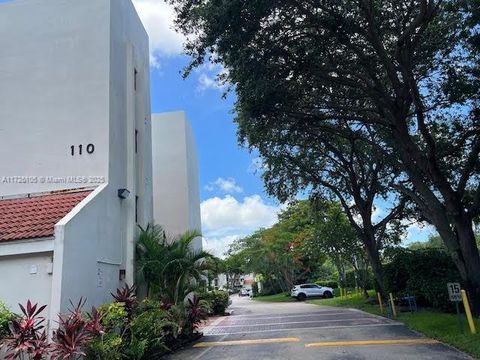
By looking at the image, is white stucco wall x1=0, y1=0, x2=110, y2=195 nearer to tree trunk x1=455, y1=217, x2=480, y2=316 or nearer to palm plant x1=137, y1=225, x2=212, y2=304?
palm plant x1=137, y1=225, x2=212, y2=304

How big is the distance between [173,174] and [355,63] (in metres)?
17.5

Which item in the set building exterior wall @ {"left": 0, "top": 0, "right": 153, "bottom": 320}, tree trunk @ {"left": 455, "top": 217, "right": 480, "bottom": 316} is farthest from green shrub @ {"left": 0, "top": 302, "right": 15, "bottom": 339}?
tree trunk @ {"left": 455, "top": 217, "right": 480, "bottom": 316}

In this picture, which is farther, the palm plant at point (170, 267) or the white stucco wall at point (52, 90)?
the palm plant at point (170, 267)

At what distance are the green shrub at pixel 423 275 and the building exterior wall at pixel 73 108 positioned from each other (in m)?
10.6

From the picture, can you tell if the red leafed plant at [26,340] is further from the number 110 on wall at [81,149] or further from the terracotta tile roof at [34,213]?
the number 110 on wall at [81,149]

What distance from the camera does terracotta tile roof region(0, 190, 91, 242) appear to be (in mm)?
10789

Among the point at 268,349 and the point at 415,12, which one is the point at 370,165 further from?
the point at 268,349

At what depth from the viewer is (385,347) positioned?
1091cm

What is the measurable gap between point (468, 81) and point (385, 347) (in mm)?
9012

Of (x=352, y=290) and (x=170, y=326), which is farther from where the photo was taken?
(x=352, y=290)

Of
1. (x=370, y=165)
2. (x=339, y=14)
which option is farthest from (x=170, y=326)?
(x=370, y=165)

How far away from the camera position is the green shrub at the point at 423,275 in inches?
657

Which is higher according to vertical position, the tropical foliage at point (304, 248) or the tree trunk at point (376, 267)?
the tropical foliage at point (304, 248)

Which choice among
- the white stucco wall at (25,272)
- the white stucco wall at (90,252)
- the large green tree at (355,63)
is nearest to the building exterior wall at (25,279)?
the white stucco wall at (25,272)
